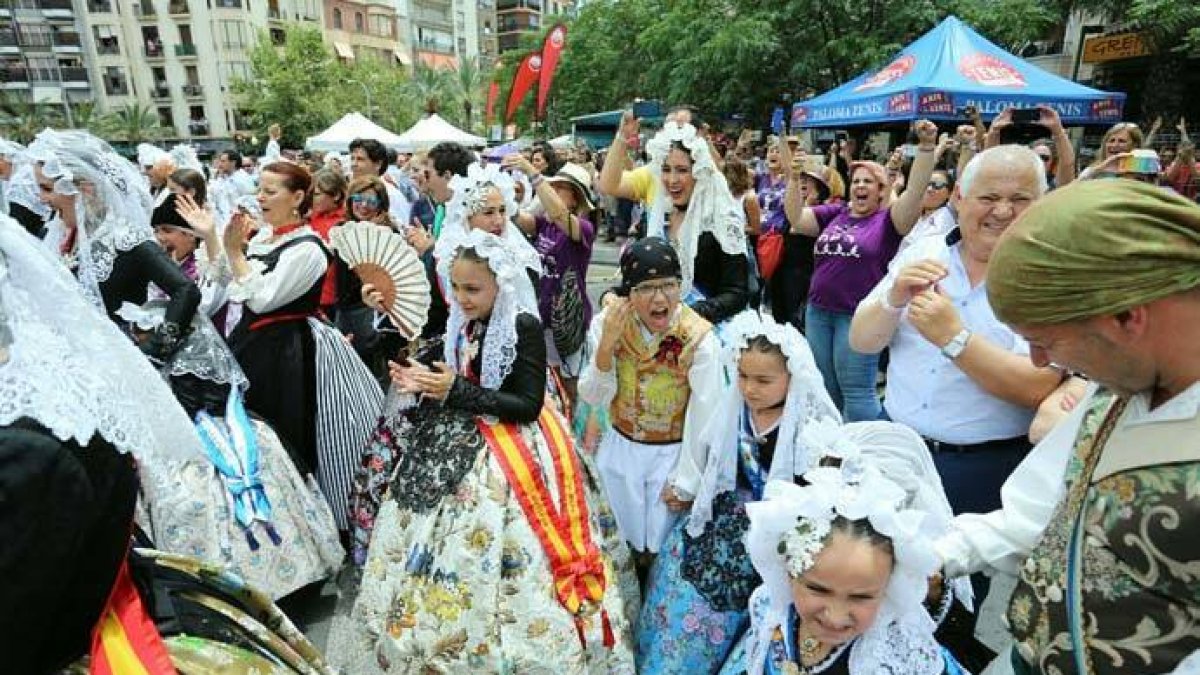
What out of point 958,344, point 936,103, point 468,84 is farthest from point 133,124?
point 958,344

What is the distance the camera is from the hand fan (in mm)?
3307

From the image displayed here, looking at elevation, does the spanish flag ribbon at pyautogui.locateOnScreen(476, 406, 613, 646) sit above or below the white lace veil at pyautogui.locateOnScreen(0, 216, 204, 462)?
below

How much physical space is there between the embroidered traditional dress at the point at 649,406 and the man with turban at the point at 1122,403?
150 centimetres

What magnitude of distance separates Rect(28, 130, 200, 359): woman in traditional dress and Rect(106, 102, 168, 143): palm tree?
4529 centimetres

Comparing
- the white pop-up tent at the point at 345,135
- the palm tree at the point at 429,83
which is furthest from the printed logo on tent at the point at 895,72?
the palm tree at the point at 429,83

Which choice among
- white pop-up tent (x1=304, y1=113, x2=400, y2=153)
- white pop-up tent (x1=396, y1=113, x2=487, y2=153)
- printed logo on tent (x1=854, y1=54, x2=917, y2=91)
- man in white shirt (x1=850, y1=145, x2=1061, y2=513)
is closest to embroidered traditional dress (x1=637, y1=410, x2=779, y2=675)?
man in white shirt (x1=850, y1=145, x2=1061, y2=513)

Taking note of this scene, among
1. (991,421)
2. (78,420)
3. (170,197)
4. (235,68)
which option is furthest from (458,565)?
(235,68)

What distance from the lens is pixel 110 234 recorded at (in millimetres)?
3062

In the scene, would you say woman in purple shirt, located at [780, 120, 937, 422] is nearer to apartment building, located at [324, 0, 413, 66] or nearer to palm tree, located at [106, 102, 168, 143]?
palm tree, located at [106, 102, 168, 143]

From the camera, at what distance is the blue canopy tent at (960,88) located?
885cm

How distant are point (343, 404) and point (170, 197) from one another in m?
1.47

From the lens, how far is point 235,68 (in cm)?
4731

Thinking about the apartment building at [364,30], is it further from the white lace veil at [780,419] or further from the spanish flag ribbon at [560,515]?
the white lace veil at [780,419]

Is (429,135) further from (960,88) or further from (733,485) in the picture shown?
(733,485)
